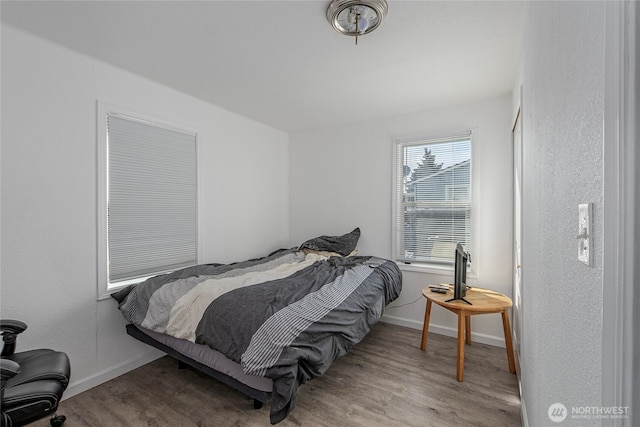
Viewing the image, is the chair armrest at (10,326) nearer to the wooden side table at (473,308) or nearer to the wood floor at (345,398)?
the wood floor at (345,398)

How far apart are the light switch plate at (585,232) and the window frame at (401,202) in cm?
263

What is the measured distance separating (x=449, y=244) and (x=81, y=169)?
3.50 metres

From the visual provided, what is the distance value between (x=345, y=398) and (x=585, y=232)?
197 centimetres

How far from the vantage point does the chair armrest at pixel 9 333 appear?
5.31 feet

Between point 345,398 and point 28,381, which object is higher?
point 28,381

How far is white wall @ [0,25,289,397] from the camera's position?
186cm

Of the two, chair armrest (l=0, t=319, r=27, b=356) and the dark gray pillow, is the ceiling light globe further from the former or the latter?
chair armrest (l=0, t=319, r=27, b=356)

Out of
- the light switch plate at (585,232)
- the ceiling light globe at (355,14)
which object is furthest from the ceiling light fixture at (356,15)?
the light switch plate at (585,232)

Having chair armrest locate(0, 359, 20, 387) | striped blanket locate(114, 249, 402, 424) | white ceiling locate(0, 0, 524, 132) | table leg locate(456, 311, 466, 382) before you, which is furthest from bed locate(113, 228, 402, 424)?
white ceiling locate(0, 0, 524, 132)

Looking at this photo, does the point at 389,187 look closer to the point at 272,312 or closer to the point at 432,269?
the point at 432,269

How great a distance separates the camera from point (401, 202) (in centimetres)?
350

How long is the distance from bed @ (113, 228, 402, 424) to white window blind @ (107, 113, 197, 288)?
363mm

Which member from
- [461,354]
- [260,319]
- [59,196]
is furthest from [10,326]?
[461,354]

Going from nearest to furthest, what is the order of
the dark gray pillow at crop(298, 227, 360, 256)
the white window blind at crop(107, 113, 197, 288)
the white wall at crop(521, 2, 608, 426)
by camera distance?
the white wall at crop(521, 2, 608, 426) < the white window blind at crop(107, 113, 197, 288) < the dark gray pillow at crop(298, 227, 360, 256)
